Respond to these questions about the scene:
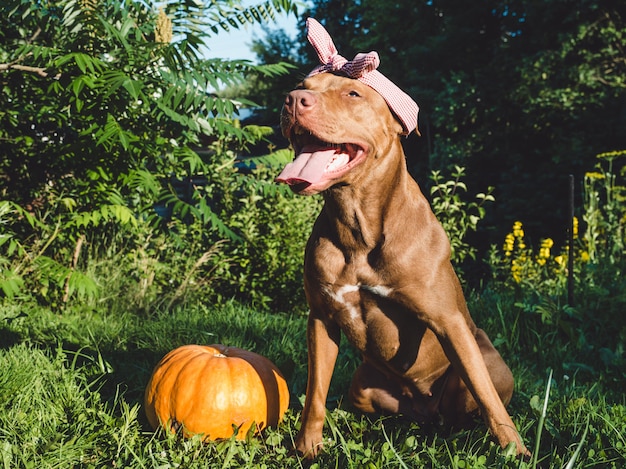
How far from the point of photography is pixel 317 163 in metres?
2.05

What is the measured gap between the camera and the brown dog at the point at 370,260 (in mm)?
2072

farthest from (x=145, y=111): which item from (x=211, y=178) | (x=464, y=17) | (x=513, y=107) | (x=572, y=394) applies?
(x=464, y=17)

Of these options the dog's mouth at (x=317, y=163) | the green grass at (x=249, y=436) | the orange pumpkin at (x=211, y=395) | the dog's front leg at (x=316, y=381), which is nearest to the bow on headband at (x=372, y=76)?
the dog's mouth at (x=317, y=163)

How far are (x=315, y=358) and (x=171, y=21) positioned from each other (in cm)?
319

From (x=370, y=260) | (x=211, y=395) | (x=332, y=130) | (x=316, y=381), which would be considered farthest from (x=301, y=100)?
(x=211, y=395)

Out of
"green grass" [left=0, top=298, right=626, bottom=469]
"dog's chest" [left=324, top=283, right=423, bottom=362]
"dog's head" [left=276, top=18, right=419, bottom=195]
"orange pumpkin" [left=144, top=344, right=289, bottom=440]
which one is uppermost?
"dog's head" [left=276, top=18, right=419, bottom=195]

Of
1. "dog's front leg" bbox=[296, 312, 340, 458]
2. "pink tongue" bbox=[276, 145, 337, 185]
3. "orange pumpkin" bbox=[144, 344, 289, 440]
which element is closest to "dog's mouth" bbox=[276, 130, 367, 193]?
"pink tongue" bbox=[276, 145, 337, 185]

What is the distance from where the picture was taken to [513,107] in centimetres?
1087

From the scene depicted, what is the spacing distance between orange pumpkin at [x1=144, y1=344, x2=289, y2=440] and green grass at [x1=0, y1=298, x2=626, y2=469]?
73mm

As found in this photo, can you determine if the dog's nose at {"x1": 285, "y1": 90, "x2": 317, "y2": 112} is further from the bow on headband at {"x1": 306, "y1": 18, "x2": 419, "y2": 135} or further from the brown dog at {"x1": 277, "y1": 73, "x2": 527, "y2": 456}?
the bow on headband at {"x1": 306, "y1": 18, "x2": 419, "y2": 135}

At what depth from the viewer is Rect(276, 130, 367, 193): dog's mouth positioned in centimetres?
199

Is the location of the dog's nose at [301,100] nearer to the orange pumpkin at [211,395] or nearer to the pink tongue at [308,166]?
the pink tongue at [308,166]

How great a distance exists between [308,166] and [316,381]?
94cm

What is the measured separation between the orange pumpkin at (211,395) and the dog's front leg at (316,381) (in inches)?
9.1
